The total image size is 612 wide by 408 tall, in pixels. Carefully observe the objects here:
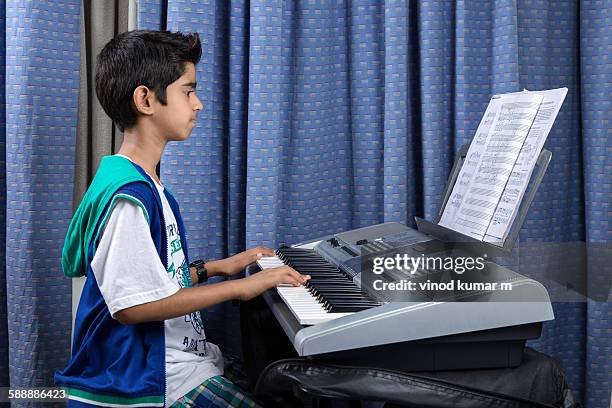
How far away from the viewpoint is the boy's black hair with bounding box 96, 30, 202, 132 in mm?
1496

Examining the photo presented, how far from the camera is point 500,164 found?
1575 millimetres

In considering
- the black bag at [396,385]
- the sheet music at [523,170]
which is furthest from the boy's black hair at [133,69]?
the sheet music at [523,170]

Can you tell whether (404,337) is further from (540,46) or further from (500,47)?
(540,46)

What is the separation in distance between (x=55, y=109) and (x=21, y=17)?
27 cm

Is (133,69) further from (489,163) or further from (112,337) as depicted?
(489,163)

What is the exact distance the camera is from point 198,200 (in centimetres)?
209

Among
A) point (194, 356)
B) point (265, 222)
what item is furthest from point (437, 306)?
point (265, 222)

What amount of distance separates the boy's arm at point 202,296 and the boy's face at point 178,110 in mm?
351

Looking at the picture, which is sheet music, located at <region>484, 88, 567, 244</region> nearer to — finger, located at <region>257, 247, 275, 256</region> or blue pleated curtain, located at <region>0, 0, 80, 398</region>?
finger, located at <region>257, 247, 275, 256</region>

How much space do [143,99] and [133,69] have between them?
0.07 meters

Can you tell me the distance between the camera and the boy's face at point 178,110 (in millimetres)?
1505

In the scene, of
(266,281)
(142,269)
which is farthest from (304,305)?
(142,269)

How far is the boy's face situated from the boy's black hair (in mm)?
12

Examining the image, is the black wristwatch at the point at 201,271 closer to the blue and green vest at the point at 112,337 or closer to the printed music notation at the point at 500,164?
the blue and green vest at the point at 112,337
